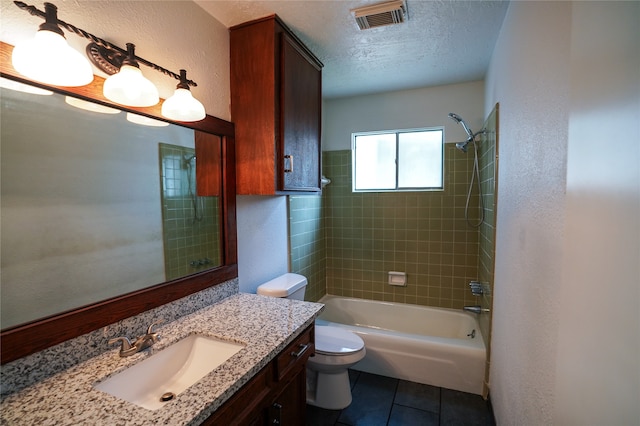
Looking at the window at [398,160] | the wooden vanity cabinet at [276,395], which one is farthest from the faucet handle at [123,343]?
the window at [398,160]

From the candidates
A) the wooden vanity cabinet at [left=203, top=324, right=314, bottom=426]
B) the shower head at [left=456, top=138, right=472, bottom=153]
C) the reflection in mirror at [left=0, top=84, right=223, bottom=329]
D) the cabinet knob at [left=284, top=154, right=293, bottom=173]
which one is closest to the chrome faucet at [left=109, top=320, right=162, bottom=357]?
the reflection in mirror at [left=0, top=84, right=223, bottom=329]

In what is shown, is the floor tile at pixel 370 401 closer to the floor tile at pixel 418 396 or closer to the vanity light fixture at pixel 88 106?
the floor tile at pixel 418 396

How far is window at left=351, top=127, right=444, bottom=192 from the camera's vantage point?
2881 millimetres

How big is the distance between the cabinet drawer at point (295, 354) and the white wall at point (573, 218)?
922mm

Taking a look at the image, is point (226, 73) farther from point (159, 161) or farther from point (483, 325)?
point (483, 325)

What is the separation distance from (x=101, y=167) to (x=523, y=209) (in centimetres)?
176

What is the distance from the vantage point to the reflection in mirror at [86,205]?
0.86m

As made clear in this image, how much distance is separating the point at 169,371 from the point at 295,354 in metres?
0.51

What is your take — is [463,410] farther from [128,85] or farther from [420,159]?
[128,85]

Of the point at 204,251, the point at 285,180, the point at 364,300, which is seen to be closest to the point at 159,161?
the point at 204,251

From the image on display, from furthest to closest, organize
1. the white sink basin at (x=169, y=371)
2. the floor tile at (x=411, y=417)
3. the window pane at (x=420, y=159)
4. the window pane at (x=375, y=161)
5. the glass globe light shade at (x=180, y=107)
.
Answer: the window pane at (x=375, y=161) < the window pane at (x=420, y=159) < the floor tile at (x=411, y=417) < the glass globe light shade at (x=180, y=107) < the white sink basin at (x=169, y=371)

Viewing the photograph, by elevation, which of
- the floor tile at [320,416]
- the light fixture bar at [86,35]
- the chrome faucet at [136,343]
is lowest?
the floor tile at [320,416]

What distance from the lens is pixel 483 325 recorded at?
7.37 ft

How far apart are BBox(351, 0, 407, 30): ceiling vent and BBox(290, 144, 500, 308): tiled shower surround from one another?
1428 millimetres
